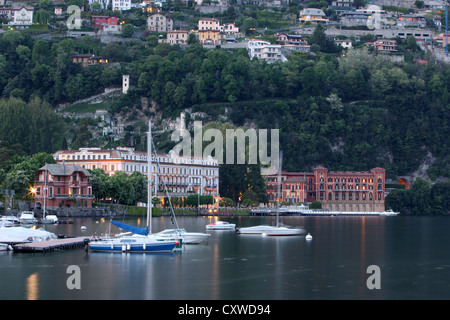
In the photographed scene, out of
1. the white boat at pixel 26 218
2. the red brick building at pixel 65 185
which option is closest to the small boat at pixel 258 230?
the white boat at pixel 26 218

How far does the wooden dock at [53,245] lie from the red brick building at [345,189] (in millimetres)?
102254

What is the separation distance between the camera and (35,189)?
11000 cm

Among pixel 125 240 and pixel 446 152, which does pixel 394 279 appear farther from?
pixel 446 152

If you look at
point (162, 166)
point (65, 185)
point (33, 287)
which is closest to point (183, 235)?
point (33, 287)

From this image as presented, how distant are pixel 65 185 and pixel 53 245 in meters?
49.6

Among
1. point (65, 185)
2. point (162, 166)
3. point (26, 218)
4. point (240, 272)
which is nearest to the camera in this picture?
point (240, 272)

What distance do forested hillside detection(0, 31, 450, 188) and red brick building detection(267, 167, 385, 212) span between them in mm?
4177

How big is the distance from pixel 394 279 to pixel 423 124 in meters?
136

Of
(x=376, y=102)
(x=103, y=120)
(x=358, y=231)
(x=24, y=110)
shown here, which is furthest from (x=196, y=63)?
(x=358, y=231)

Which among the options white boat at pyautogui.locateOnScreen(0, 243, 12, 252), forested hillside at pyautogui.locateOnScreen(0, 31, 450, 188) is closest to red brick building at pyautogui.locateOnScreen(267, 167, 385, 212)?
forested hillside at pyautogui.locateOnScreen(0, 31, 450, 188)

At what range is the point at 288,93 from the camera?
185 meters

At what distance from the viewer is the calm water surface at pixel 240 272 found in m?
47.4

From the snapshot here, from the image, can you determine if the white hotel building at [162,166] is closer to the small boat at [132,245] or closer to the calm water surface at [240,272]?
the calm water surface at [240,272]

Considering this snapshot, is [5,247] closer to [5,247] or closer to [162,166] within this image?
[5,247]
